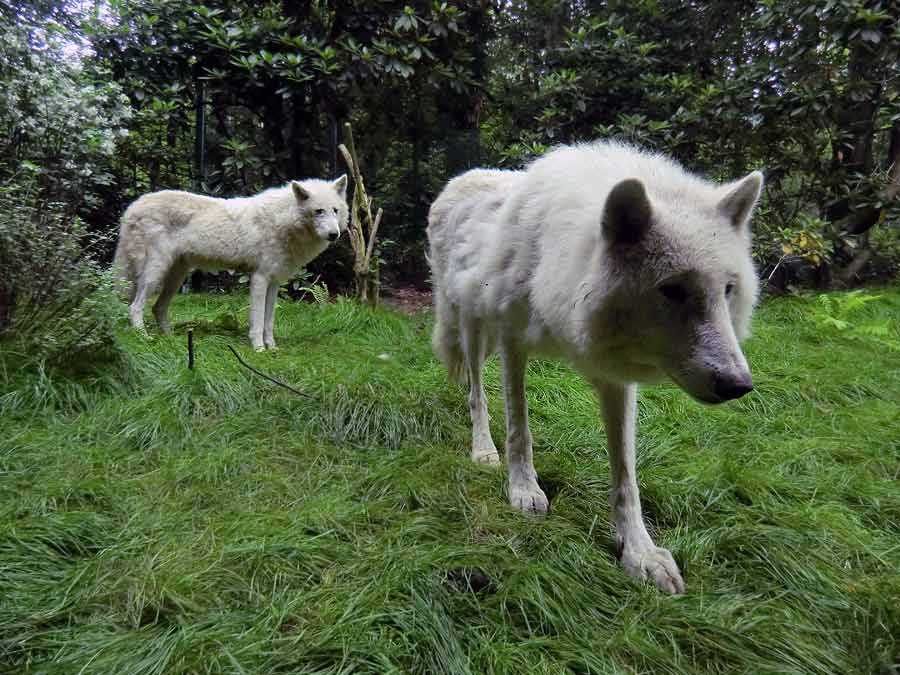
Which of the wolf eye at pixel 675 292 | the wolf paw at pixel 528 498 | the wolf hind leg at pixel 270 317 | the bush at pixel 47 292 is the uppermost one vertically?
the wolf eye at pixel 675 292

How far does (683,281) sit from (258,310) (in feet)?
14.8

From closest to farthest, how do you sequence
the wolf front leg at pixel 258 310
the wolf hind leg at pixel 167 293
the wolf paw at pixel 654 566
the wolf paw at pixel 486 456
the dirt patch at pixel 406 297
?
the wolf paw at pixel 654 566
the wolf paw at pixel 486 456
the wolf front leg at pixel 258 310
the wolf hind leg at pixel 167 293
the dirt patch at pixel 406 297

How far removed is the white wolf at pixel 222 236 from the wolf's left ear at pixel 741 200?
175 inches

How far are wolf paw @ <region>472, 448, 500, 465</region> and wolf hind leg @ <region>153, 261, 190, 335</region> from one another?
403 centimetres

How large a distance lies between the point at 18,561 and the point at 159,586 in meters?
0.53

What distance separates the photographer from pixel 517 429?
263cm

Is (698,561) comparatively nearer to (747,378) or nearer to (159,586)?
(747,378)

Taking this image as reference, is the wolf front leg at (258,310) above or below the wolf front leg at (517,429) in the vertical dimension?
below

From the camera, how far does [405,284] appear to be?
31.9ft

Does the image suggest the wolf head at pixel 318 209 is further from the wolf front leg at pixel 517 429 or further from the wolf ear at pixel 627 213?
the wolf ear at pixel 627 213

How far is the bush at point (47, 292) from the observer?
3.17 meters

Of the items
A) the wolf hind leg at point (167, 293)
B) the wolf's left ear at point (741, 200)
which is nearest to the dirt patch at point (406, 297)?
the wolf hind leg at point (167, 293)

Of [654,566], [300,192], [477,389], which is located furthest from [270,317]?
[654,566]

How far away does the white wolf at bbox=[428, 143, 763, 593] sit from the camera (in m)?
1.65
